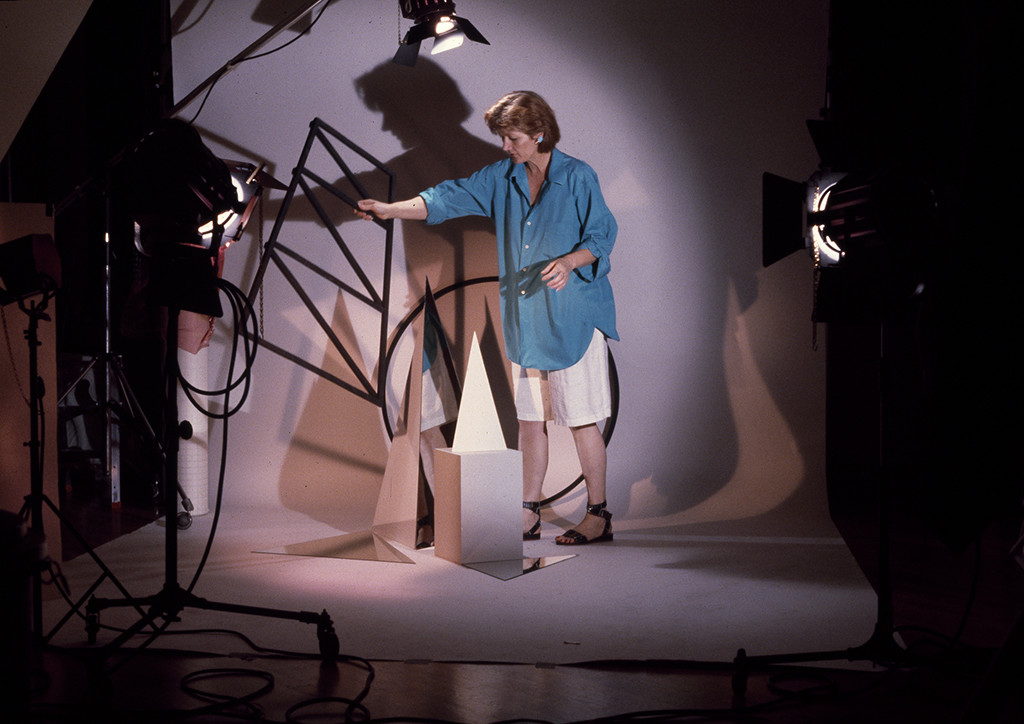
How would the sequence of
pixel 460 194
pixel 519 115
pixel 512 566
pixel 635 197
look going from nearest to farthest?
Result: 1. pixel 512 566
2. pixel 519 115
3. pixel 460 194
4. pixel 635 197

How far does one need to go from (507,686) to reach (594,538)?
1.48 m

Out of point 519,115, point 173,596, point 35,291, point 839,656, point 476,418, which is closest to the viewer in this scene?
point 839,656

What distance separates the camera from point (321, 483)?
3934mm

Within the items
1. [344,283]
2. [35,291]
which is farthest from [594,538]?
[35,291]

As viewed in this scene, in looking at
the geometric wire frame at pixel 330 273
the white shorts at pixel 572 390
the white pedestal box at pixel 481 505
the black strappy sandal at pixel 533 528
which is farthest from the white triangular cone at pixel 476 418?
the geometric wire frame at pixel 330 273

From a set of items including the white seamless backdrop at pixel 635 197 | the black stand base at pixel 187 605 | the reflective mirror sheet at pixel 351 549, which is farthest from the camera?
the white seamless backdrop at pixel 635 197

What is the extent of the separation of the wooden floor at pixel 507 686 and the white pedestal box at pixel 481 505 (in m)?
0.93

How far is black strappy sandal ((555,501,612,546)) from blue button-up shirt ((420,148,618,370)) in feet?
1.76

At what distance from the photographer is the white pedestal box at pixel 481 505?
9.39ft

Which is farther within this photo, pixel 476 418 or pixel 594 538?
pixel 594 538

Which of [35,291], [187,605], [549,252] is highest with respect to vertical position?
[549,252]

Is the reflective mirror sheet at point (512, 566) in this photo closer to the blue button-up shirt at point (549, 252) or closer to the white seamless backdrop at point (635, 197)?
the blue button-up shirt at point (549, 252)

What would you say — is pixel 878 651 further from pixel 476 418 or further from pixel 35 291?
pixel 35 291

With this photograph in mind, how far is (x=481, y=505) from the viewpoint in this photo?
288 centimetres
